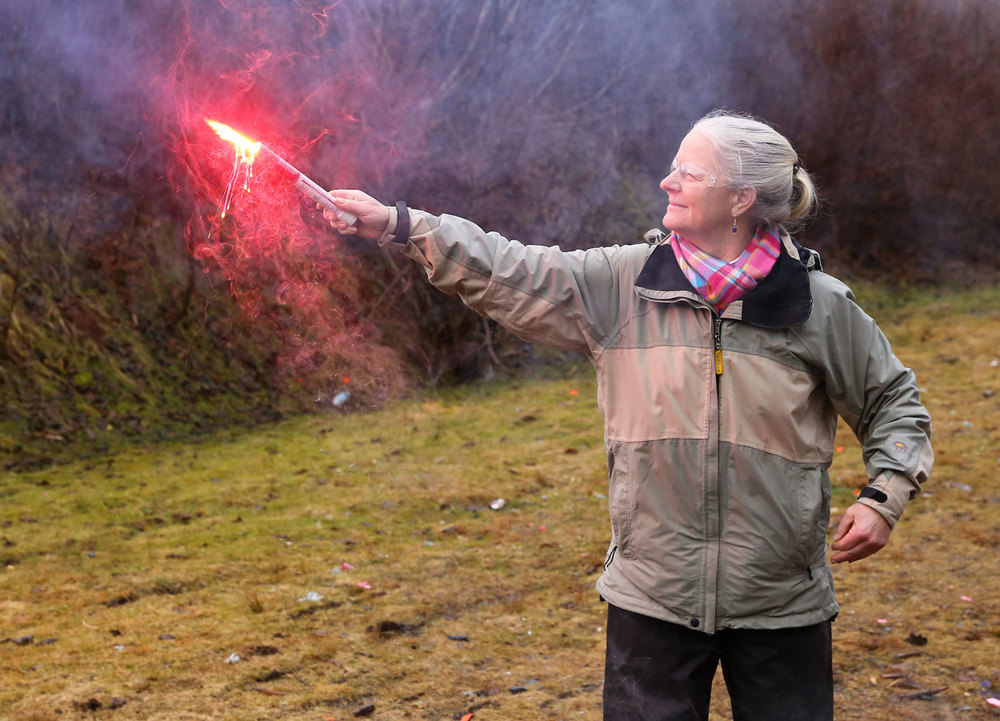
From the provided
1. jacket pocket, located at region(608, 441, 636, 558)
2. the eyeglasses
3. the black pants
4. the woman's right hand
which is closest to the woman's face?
the eyeglasses

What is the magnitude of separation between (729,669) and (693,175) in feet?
3.58

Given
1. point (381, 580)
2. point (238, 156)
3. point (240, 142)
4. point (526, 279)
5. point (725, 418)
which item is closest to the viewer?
point (725, 418)

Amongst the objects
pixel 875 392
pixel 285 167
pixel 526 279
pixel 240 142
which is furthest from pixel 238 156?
pixel 875 392

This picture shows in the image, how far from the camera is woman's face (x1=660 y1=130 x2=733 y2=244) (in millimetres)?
2105

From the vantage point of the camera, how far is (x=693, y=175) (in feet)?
6.95

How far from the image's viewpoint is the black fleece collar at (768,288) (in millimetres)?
2037

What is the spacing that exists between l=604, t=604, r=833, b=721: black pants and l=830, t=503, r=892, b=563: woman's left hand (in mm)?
187

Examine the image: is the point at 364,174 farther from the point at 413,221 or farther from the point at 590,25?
the point at 413,221

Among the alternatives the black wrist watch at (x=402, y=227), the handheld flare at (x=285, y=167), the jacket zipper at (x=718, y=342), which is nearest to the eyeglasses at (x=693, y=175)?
the jacket zipper at (x=718, y=342)

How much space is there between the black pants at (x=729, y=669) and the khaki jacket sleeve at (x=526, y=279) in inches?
25.9

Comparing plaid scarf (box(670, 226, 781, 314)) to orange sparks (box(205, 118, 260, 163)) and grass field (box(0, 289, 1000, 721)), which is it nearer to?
orange sparks (box(205, 118, 260, 163))

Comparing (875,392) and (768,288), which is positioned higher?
(768,288)

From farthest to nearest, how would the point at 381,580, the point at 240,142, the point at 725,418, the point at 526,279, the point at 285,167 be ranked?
the point at 381,580 < the point at 240,142 < the point at 285,167 < the point at 526,279 < the point at 725,418

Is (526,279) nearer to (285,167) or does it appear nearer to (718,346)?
(718,346)
